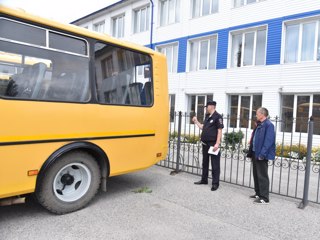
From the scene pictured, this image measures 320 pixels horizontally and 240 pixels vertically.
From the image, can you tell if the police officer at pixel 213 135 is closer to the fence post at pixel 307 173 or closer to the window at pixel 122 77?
the window at pixel 122 77

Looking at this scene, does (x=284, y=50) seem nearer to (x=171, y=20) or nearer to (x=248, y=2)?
(x=248, y=2)

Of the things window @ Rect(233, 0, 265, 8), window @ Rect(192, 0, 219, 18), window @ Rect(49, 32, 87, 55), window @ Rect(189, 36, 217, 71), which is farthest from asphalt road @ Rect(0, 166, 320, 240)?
window @ Rect(192, 0, 219, 18)

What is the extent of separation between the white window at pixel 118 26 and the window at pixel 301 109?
12.8 metres

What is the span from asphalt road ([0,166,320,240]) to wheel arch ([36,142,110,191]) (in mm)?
571

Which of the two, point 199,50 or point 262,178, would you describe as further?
point 199,50

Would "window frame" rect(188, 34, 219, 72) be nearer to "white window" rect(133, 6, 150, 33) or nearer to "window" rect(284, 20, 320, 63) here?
"window" rect(284, 20, 320, 63)

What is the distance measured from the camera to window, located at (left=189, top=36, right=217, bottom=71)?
1482 cm

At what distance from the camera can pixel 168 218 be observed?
3.99 meters

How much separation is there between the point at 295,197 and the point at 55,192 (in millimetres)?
4206

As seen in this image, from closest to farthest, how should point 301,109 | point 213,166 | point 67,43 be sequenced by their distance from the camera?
point 67,43, point 213,166, point 301,109

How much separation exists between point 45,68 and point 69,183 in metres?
1.70

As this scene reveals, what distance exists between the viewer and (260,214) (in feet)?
14.2

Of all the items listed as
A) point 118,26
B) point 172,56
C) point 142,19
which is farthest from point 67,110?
point 118,26

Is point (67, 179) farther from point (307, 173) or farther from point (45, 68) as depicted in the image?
point (307, 173)
